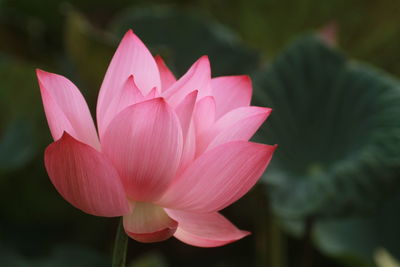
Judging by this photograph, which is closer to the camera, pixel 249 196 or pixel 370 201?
pixel 370 201

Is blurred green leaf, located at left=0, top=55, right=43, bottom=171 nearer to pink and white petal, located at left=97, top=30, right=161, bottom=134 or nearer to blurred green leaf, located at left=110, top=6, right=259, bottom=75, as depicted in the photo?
blurred green leaf, located at left=110, top=6, right=259, bottom=75

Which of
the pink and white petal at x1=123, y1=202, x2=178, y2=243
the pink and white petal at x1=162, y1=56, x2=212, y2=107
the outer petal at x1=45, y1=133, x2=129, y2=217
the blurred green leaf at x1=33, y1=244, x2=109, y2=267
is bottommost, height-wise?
the blurred green leaf at x1=33, y1=244, x2=109, y2=267

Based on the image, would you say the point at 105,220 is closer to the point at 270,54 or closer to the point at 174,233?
the point at 270,54

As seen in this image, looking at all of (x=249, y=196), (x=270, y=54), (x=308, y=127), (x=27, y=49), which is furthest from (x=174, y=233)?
(x=27, y=49)

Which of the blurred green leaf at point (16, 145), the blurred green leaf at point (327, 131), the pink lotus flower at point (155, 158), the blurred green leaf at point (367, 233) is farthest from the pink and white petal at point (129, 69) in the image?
the blurred green leaf at point (367, 233)

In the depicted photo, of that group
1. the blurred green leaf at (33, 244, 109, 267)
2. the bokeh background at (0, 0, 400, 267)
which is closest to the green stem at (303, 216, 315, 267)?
the bokeh background at (0, 0, 400, 267)
